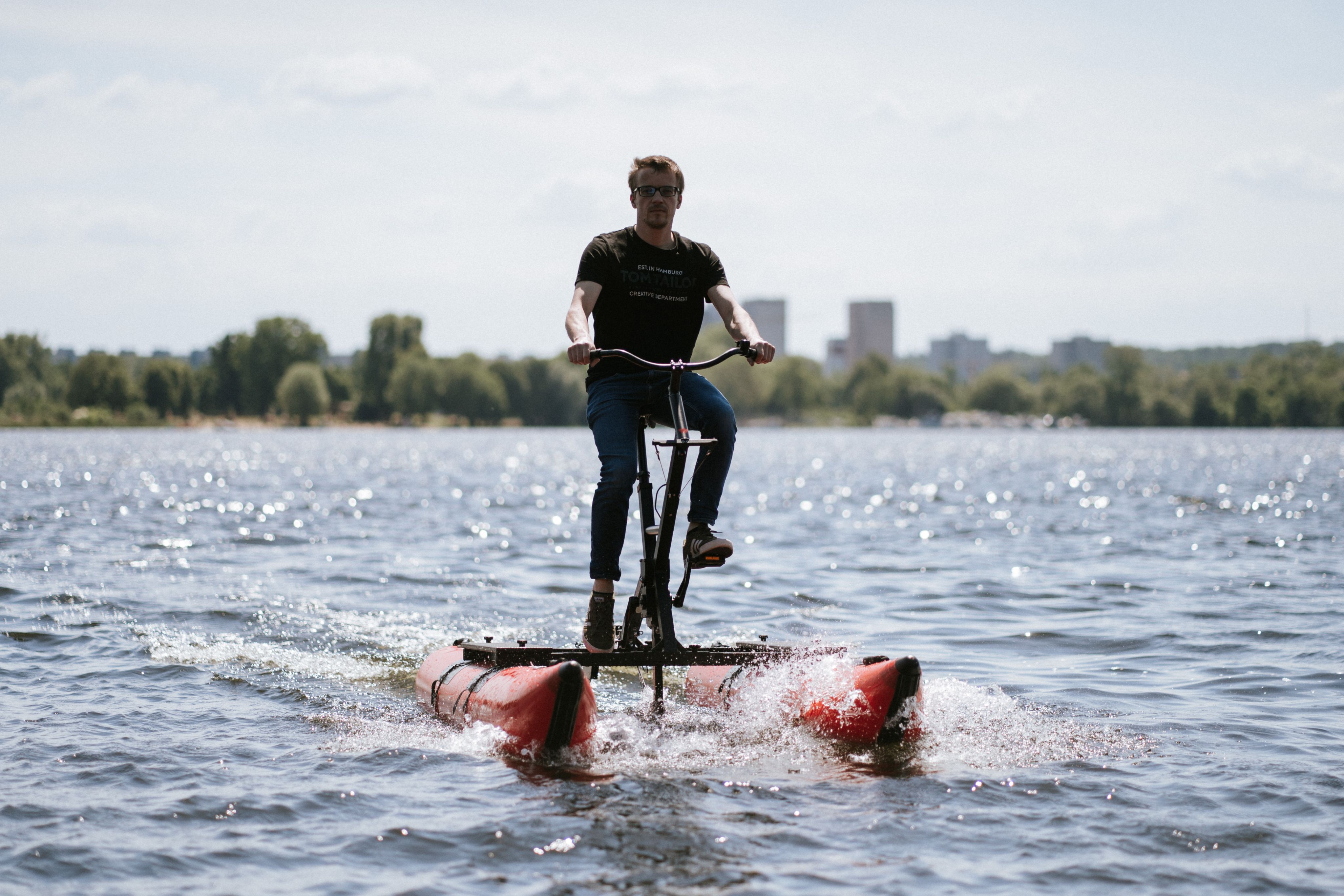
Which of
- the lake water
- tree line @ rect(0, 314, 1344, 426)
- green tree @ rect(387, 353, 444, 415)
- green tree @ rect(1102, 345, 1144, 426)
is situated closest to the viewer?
the lake water

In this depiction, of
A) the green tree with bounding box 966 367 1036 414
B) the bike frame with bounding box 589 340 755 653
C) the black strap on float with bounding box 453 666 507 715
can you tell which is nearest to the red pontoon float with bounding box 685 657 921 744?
the bike frame with bounding box 589 340 755 653

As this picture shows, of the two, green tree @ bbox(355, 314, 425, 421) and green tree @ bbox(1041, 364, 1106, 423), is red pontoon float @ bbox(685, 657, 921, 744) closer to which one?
green tree @ bbox(355, 314, 425, 421)

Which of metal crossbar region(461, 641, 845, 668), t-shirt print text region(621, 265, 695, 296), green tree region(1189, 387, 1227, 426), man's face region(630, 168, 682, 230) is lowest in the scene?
metal crossbar region(461, 641, 845, 668)

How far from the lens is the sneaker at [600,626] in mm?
7625

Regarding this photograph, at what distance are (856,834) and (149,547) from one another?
15.8m

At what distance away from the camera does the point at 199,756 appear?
7203mm

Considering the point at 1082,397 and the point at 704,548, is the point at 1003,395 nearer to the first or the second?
the point at 1082,397

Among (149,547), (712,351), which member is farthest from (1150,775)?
(712,351)

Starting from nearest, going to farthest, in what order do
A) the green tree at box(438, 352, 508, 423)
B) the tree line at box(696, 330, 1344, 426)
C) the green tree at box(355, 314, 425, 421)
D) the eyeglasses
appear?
the eyeglasses < the green tree at box(438, 352, 508, 423) < the tree line at box(696, 330, 1344, 426) < the green tree at box(355, 314, 425, 421)

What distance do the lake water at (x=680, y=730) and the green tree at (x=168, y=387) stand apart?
141 m

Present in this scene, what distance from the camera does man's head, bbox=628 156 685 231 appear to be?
24.3ft

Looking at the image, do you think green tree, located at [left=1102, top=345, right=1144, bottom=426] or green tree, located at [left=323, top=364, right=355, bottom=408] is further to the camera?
green tree, located at [left=1102, top=345, right=1144, bottom=426]

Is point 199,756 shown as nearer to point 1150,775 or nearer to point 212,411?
point 1150,775

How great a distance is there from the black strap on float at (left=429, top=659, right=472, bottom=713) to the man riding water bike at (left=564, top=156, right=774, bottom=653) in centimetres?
108
